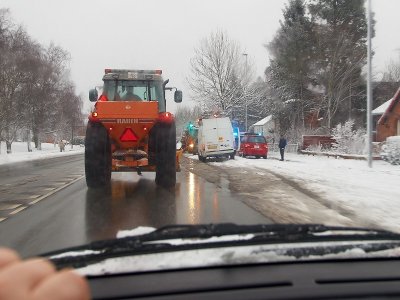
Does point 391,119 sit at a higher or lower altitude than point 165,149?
higher

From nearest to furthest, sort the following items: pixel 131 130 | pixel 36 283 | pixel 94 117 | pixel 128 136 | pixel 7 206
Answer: pixel 36 283
pixel 7 206
pixel 94 117
pixel 131 130
pixel 128 136

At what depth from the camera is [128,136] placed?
12.6 meters

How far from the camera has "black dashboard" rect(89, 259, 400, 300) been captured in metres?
2.08

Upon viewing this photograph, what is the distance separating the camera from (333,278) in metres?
2.24

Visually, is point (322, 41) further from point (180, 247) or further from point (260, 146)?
point (180, 247)

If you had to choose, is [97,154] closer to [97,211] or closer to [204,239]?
[97,211]

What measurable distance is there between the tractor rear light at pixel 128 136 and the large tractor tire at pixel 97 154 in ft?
1.27

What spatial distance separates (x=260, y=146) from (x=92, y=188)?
2075cm

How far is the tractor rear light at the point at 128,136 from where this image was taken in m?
12.5

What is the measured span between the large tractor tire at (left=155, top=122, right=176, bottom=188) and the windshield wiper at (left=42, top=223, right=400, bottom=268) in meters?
9.23

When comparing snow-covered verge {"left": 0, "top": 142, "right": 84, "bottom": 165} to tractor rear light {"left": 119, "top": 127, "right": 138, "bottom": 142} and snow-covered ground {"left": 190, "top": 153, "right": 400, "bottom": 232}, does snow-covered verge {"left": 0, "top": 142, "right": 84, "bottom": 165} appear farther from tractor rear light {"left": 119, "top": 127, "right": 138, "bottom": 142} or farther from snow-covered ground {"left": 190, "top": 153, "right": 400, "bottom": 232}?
snow-covered ground {"left": 190, "top": 153, "right": 400, "bottom": 232}

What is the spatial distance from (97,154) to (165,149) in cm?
171

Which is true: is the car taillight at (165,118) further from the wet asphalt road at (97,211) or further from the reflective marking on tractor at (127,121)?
the wet asphalt road at (97,211)

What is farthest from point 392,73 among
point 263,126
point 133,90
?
point 133,90
